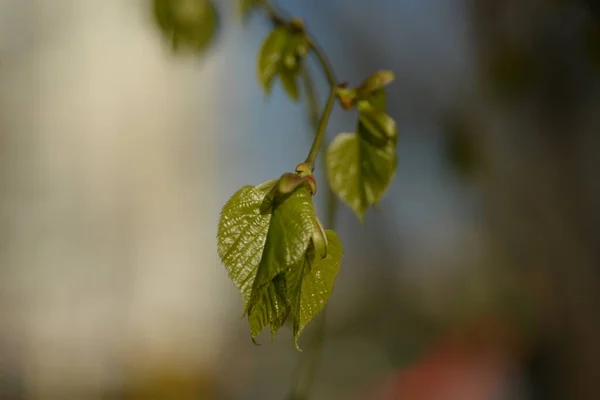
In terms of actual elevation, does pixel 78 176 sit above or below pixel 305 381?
above

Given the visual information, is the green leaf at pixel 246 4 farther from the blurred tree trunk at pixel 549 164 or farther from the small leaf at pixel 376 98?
the blurred tree trunk at pixel 549 164

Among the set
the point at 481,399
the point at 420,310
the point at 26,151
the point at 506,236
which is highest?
the point at 26,151

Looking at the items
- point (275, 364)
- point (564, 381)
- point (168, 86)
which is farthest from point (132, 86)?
point (564, 381)

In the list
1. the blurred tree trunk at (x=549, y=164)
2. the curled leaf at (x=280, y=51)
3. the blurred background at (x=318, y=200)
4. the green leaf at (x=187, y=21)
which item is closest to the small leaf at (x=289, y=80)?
the curled leaf at (x=280, y=51)

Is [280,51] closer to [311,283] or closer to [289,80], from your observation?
[289,80]

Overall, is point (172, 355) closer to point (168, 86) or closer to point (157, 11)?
point (168, 86)

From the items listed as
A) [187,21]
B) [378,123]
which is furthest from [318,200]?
[378,123]
